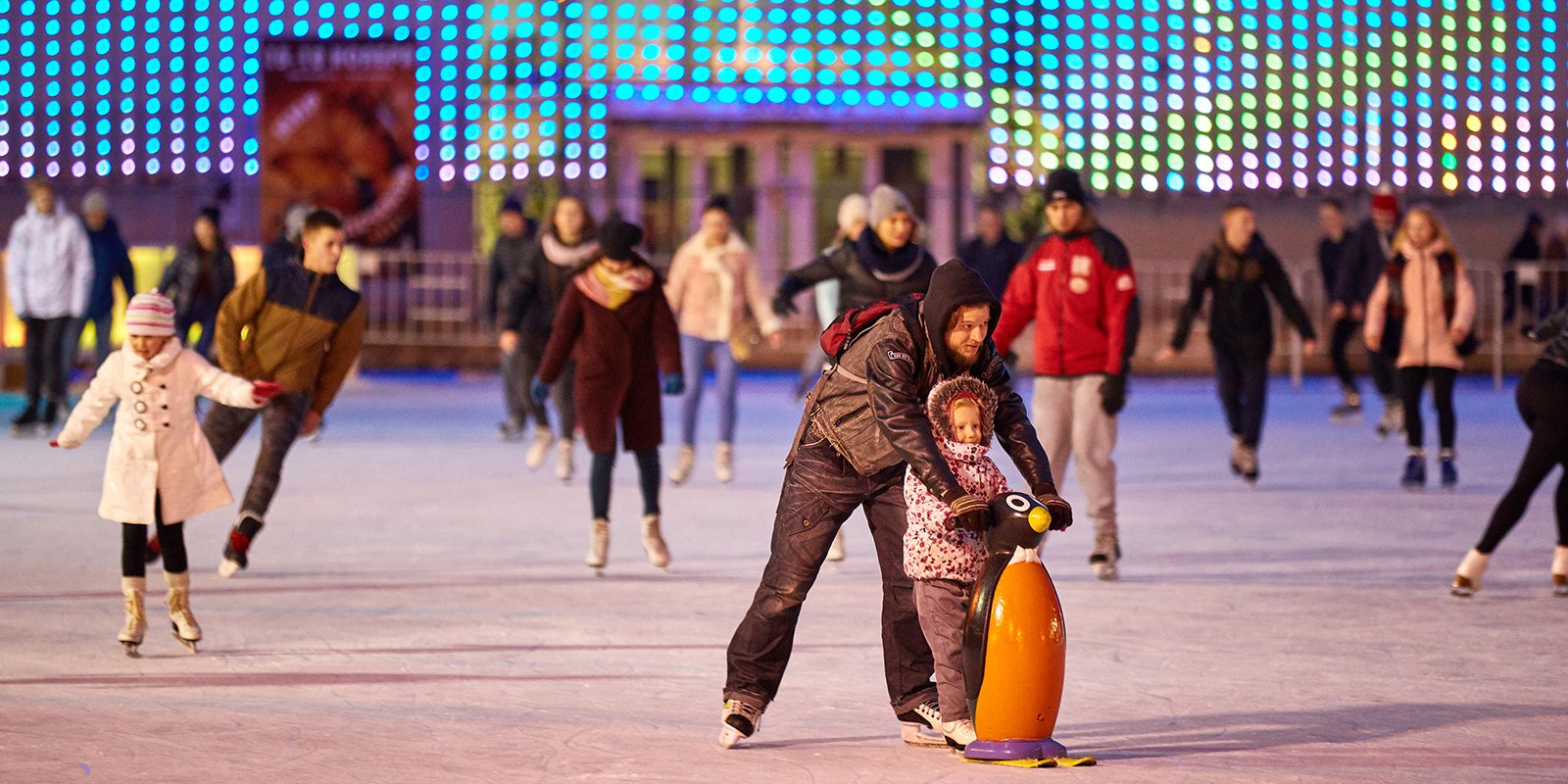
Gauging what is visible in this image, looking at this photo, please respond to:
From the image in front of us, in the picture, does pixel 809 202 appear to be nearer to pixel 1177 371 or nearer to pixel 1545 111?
pixel 1177 371

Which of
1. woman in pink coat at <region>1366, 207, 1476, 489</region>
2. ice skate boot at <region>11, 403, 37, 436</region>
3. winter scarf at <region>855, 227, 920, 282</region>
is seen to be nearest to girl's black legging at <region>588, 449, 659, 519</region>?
winter scarf at <region>855, 227, 920, 282</region>

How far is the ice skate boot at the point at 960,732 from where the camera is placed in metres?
4.89

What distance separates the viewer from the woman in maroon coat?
8094 millimetres

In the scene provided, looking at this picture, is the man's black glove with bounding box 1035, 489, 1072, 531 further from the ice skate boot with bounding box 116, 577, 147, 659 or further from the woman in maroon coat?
the woman in maroon coat

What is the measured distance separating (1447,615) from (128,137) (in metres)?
19.1

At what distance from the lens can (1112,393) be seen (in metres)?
8.00

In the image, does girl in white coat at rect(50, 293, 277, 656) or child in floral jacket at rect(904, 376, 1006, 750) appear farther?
girl in white coat at rect(50, 293, 277, 656)

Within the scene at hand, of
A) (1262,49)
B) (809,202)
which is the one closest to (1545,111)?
(1262,49)

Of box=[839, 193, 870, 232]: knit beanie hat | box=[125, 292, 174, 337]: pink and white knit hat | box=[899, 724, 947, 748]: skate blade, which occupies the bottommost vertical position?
box=[899, 724, 947, 748]: skate blade

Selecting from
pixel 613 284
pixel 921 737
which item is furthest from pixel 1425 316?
pixel 921 737

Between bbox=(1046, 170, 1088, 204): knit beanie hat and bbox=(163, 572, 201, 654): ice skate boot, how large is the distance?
3.61 meters

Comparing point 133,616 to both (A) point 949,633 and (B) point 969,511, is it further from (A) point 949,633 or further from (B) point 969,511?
(B) point 969,511

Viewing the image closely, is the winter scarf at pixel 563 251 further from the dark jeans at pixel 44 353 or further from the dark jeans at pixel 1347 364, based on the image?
the dark jeans at pixel 1347 364

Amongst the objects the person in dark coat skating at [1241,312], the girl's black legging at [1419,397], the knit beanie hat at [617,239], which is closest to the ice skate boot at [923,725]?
the knit beanie hat at [617,239]
